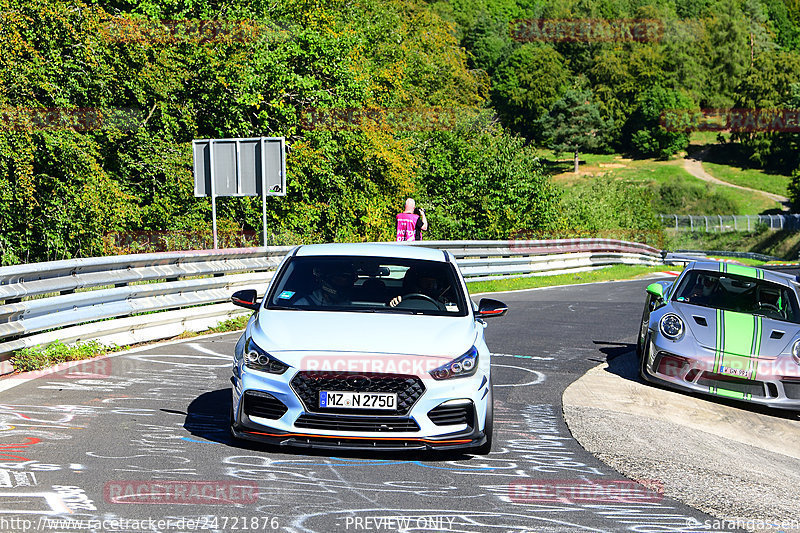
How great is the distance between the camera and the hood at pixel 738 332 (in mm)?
9844

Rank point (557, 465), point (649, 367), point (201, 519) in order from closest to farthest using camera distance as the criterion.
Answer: point (201, 519)
point (557, 465)
point (649, 367)

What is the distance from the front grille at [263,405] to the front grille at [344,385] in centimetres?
16

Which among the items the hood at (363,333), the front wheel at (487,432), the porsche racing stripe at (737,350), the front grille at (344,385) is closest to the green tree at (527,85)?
the porsche racing stripe at (737,350)

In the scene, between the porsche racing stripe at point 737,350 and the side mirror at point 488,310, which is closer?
the side mirror at point 488,310

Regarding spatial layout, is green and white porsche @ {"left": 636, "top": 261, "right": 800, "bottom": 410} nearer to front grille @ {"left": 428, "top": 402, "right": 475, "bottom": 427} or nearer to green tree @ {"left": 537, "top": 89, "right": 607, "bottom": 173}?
front grille @ {"left": 428, "top": 402, "right": 475, "bottom": 427}

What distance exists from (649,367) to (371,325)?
464cm

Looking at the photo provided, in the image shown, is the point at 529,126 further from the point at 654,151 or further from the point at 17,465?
the point at 17,465

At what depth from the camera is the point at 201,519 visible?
492cm

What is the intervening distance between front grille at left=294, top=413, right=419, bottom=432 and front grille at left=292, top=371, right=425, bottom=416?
38 mm

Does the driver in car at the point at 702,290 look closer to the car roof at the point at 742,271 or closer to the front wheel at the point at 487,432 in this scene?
the car roof at the point at 742,271

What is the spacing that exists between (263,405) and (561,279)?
22.4m

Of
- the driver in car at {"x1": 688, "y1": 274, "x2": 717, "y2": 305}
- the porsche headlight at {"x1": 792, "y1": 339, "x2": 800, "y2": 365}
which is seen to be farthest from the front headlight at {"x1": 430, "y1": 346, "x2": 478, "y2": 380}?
the driver in car at {"x1": 688, "y1": 274, "x2": 717, "y2": 305}

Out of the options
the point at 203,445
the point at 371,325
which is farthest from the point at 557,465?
the point at 203,445

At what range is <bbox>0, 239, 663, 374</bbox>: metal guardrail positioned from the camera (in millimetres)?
9578
